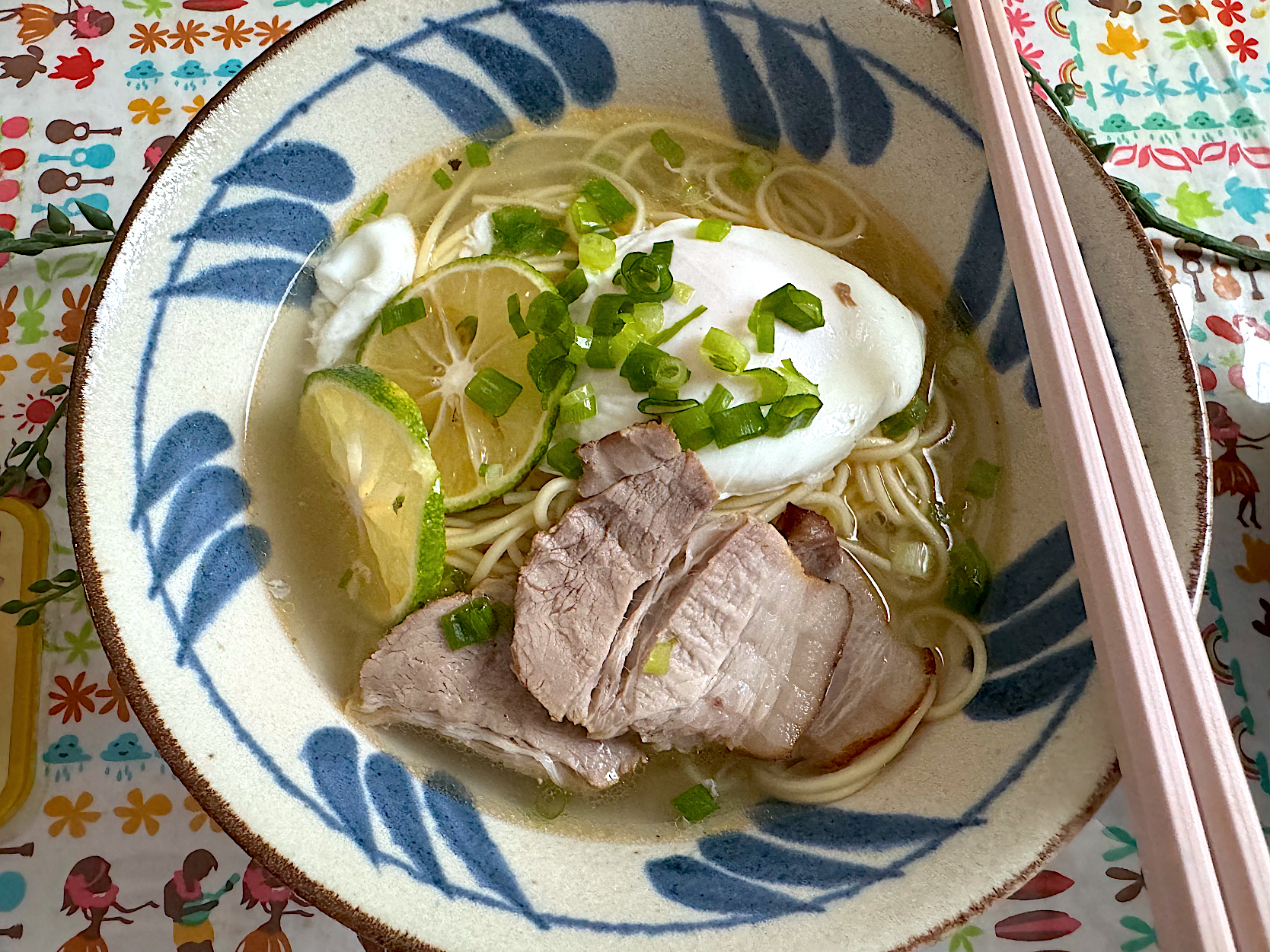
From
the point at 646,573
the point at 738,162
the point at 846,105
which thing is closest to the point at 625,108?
the point at 738,162

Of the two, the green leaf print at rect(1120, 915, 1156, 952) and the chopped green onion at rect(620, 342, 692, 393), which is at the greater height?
the chopped green onion at rect(620, 342, 692, 393)

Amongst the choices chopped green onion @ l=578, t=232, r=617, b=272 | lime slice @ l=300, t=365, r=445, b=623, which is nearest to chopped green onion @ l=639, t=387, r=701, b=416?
chopped green onion @ l=578, t=232, r=617, b=272

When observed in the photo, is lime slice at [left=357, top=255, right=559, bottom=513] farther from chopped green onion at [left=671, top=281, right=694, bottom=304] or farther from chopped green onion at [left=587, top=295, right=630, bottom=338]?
chopped green onion at [left=671, top=281, right=694, bottom=304]

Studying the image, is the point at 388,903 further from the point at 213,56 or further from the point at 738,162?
the point at 213,56

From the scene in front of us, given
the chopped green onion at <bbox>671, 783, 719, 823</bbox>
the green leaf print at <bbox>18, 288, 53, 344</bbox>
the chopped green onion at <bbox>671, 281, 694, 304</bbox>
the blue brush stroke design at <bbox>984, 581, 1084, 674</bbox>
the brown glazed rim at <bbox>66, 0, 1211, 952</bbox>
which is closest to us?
the brown glazed rim at <bbox>66, 0, 1211, 952</bbox>

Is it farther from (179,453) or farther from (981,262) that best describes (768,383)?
(179,453)

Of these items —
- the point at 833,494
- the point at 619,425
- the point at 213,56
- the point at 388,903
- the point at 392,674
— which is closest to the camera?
the point at 388,903

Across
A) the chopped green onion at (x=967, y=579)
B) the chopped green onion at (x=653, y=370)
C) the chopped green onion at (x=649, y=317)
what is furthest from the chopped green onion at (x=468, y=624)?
the chopped green onion at (x=967, y=579)
